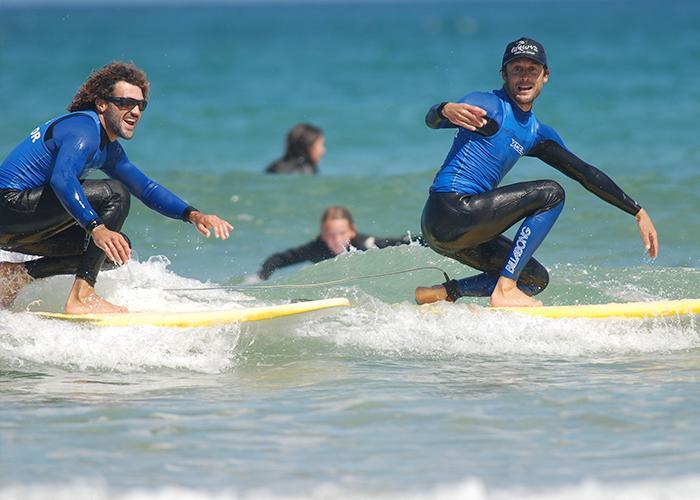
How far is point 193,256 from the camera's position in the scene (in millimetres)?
11820

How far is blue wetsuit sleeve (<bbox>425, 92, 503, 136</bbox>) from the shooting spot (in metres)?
6.96

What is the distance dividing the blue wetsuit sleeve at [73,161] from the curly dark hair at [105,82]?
0.66 ft

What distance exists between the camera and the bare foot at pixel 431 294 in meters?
7.57

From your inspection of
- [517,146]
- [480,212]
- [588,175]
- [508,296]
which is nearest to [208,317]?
[480,212]

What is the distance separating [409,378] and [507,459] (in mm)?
1406

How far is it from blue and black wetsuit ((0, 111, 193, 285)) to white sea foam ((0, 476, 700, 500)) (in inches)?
83.1

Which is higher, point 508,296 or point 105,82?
point 105,82

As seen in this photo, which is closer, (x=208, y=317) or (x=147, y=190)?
(x=208, y=317)

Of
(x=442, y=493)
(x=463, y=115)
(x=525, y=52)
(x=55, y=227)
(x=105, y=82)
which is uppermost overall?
(x=525, y=52)

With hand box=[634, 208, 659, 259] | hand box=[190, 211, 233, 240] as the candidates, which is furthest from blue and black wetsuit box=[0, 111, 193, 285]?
hand box=[634, 208, 659, 259]

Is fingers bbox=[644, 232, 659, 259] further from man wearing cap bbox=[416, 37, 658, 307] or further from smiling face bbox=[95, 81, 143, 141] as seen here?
smiling face bbox=[95, 81, 143, 141]

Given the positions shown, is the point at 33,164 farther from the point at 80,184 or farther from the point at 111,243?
the point at 111,243

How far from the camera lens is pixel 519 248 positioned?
279 inches

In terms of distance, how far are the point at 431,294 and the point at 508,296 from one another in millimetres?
595
